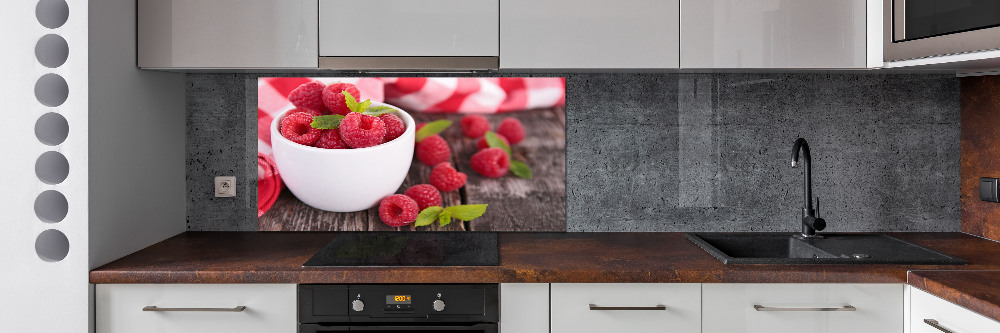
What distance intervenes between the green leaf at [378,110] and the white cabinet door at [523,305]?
2.65ft

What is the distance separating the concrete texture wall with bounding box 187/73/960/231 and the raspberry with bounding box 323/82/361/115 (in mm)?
261

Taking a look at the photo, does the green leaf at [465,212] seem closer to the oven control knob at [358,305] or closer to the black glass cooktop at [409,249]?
the black glass cooktop at [409,249]

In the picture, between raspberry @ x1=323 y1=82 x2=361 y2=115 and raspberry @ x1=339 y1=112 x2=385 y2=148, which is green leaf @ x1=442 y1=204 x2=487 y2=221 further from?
raspberry @ x1=323 y1=82 x2=361 y2=115

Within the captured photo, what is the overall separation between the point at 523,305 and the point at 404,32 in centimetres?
80

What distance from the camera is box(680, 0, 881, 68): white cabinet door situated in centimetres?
189

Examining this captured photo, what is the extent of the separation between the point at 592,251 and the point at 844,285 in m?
0.62

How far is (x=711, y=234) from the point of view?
7.14 feet

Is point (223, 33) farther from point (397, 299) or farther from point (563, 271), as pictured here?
point (563, 271)

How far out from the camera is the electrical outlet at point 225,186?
225 cm
